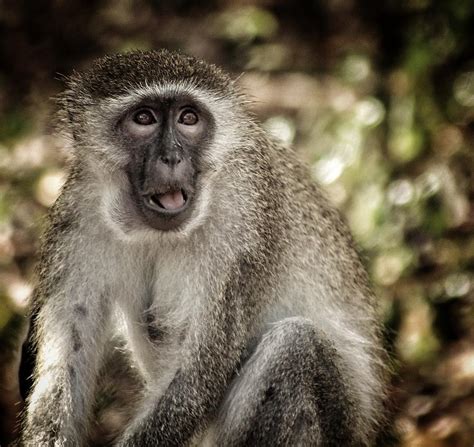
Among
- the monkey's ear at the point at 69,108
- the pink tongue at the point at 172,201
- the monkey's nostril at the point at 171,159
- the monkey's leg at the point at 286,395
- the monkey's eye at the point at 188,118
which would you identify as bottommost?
the monkey's leg at the point at 286,395

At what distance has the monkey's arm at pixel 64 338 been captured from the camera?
4.68 meters

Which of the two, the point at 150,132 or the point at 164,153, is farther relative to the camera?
the point at 150,132

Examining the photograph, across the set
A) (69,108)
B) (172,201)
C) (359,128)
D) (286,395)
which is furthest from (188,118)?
(359,128)

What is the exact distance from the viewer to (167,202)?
14.5 feet

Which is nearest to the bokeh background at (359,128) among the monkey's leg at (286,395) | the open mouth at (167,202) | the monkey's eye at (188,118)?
the monkey's leg at (286,395)

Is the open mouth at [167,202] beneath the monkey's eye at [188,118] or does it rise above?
beneath

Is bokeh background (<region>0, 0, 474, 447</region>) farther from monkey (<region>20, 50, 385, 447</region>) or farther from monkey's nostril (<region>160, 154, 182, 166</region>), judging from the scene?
monkey's nostril (<region>160, 154, 182, 166</region>)

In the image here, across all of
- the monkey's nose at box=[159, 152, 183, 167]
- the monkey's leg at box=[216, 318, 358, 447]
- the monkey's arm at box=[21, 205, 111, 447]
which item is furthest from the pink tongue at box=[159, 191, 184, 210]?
the monkey's leg at box=[216, 318, 358, 447]

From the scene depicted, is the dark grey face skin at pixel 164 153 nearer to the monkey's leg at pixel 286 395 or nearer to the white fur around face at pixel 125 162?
the white fur around face at pixel 125 162

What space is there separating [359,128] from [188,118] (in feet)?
12.6

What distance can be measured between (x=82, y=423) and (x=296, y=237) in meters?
1.50

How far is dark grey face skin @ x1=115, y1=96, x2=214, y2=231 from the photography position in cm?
430

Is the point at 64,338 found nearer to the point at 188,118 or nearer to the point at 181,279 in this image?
the point at 181,279

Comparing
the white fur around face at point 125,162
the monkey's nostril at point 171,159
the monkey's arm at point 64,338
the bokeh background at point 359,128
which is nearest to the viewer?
the monkey's nostril at point 171,159
